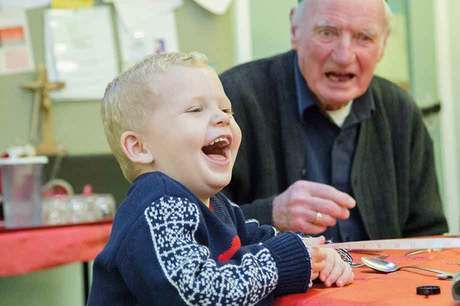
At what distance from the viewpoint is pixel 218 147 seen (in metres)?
1.19

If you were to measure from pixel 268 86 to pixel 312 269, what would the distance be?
1034 mm

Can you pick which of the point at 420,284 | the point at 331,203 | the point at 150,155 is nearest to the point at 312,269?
the point at 420,284

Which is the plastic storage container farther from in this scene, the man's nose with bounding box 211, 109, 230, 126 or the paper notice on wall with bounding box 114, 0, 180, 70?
the man's nose with bounding box 211, 109, 230, 126

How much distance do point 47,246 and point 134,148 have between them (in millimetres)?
1279

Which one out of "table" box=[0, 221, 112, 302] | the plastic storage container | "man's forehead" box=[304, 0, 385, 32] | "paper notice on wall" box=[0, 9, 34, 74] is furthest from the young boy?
"paper notice on wall" box=[0, 9, 34, 74]

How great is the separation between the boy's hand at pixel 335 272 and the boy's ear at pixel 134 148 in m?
0.27

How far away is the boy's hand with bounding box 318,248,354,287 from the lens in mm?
1167

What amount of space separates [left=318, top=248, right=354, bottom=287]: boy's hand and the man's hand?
0.29m

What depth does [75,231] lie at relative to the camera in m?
2.47

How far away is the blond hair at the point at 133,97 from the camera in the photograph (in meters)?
1.18

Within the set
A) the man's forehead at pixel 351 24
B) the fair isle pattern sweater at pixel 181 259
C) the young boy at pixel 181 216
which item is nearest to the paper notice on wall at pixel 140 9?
the man's forehead at pixel 351 24

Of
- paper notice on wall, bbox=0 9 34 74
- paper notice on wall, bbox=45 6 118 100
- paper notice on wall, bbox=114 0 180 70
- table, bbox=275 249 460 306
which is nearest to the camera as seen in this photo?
table, bbox=275 249 460 306

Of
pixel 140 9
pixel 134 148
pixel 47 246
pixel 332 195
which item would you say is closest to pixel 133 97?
pixel 134 148

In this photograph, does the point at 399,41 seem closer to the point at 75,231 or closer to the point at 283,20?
the point at 283,20
